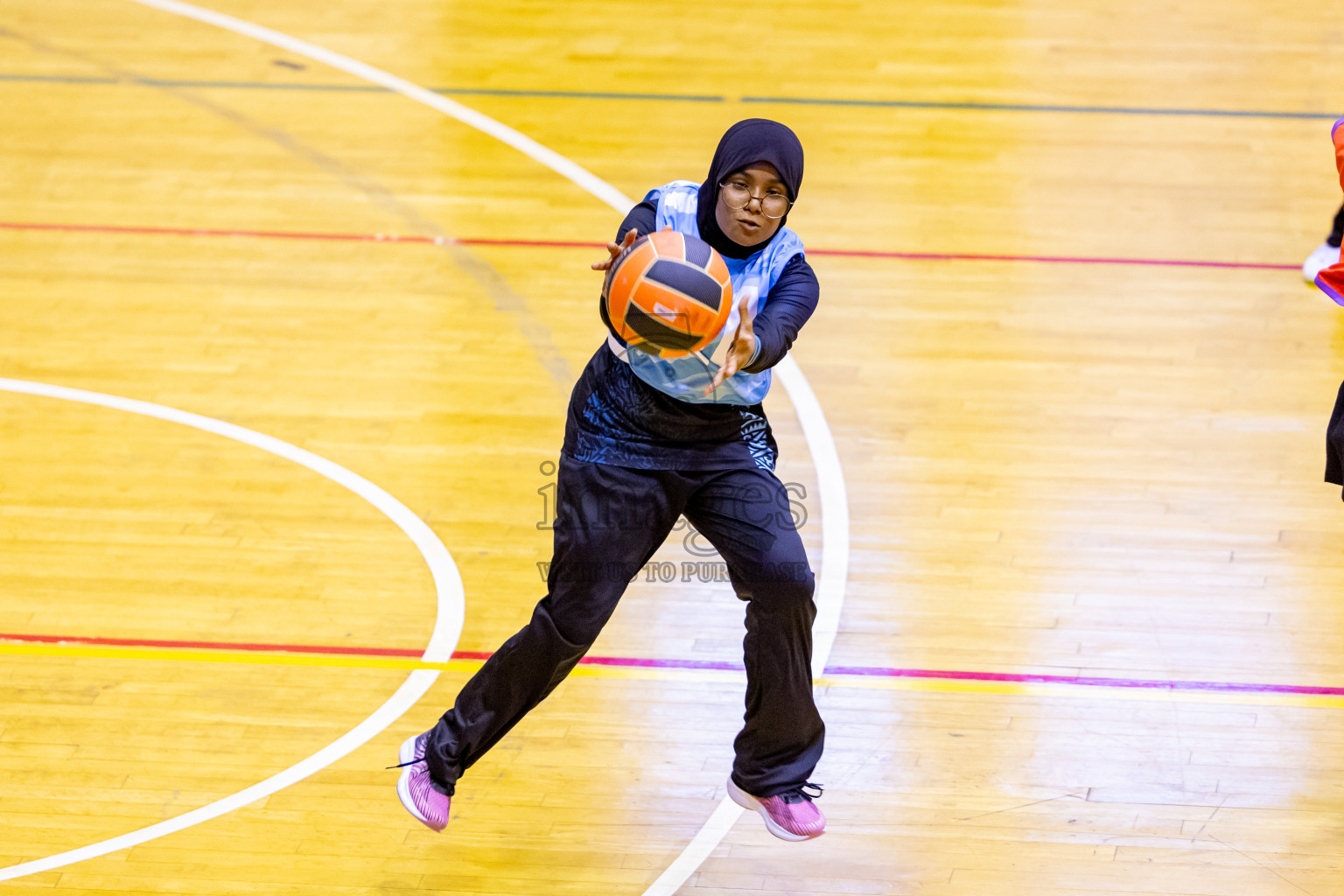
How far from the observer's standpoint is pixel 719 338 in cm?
299

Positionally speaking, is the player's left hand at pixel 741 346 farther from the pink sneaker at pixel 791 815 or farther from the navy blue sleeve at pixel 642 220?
the pink sneaker at pixel 791 815

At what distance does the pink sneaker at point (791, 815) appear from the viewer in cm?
327

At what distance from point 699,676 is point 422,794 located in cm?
97

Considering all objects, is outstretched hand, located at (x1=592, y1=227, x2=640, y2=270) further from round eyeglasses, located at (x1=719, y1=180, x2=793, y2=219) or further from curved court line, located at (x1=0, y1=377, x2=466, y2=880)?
curved court line, located at (x1=0, y1=377, x2=466, y2=880)

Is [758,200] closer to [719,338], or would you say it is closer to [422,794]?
[719,338]

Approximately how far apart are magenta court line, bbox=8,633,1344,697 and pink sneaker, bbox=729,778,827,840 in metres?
0.69

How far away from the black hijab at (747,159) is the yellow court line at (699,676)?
1447 mm

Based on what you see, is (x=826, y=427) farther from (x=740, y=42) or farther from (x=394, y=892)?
(x=740, y=42)

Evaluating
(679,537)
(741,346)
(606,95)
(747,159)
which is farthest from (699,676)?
(606,95)

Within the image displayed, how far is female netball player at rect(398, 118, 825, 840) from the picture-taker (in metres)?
3.01

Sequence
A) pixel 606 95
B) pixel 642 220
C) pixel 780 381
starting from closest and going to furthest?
pixel 642 220
pixel 780 381
pixel 606 95

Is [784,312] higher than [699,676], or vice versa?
[784,312]

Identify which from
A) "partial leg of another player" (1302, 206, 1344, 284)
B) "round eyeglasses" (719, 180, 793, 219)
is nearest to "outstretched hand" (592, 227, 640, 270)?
"round eyeglasses" (719, 180, 793, 219)

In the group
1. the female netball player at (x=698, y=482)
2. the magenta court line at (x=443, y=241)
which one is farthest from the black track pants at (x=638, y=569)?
the magenta court line at (x=443, y=241)
